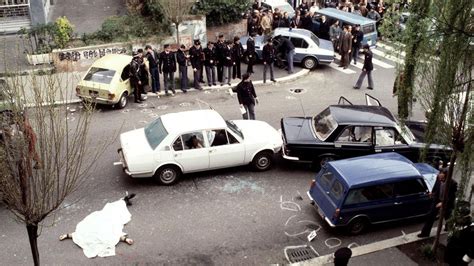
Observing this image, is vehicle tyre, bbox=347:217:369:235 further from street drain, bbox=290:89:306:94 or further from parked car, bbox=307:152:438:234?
street drain, bbox=290:89:306:94

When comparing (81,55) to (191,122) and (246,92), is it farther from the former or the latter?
(191,122)

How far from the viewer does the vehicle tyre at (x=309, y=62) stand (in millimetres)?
20891

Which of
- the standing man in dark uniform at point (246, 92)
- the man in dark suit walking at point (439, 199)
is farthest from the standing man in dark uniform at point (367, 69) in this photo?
the man in dark suit walking at point (439, 199)

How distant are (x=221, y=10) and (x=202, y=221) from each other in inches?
527

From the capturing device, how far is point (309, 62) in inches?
824

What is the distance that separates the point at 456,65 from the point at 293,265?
4.73 m

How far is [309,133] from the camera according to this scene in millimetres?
13344

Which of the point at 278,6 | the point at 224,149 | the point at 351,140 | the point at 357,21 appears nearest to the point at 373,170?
the point at 351,140

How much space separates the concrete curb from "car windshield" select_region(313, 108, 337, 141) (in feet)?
10.1

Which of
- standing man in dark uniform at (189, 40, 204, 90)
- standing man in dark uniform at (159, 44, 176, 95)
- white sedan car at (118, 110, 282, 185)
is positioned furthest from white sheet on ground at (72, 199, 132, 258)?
standing man in dark uniform at (189, 40, 204, 90)

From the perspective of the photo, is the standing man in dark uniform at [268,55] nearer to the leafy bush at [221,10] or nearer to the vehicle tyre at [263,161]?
the leafy bush at [221,10]

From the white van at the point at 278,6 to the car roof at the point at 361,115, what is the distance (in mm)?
12704

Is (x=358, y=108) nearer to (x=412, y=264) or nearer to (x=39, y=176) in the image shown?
(x=412, y=264)

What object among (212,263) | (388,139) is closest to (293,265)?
(212,263)
